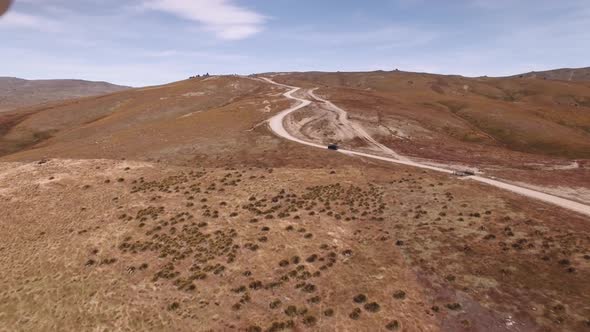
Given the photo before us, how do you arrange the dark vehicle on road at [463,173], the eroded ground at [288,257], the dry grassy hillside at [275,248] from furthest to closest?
1. the dark vehicle on road at [463,173]
2. the dry grassy hillside at [275,248]
3. the eroded ground at [288,257]

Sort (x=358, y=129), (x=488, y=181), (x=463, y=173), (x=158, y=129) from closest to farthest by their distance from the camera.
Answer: (x=488, y=181)
(x=463, y=173)
(x=358, y=129)
(x=158, y=129)

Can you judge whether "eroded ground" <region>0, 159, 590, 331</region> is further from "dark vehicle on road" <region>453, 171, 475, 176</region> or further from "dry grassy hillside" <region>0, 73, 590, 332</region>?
"dark vehicle on road" <region>453, 171, 475, 176</region>

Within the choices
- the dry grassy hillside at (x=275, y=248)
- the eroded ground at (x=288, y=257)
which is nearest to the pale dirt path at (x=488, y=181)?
the dry grassy hillside at (x=275, y=248)

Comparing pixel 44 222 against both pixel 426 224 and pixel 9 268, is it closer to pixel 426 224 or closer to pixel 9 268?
pixel 9 268

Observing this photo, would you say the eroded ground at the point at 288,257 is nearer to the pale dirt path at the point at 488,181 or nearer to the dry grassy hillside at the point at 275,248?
the dry grassy hillside at the point at 275,248

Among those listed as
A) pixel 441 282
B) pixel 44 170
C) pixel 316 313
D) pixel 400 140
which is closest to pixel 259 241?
pixel 316 313

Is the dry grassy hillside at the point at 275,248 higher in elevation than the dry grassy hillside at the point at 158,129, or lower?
lower

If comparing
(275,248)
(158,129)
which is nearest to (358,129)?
(158,129)

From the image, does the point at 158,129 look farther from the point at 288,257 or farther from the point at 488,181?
the point at 488,181

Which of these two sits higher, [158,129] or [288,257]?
[158,129]
